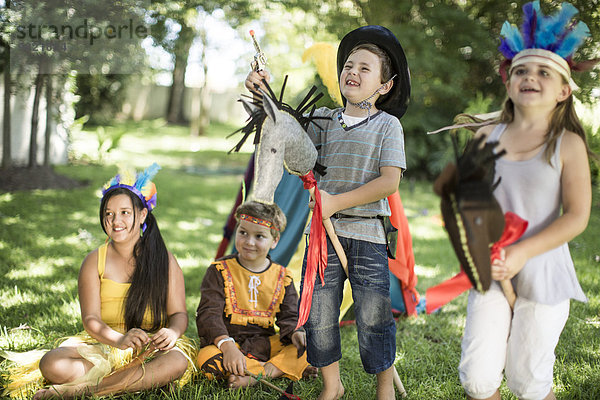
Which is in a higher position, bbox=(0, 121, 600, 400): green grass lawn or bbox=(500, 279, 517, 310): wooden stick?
bbox=(500, 279, 517, 310): wooden stick

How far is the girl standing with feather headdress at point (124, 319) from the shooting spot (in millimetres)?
2355

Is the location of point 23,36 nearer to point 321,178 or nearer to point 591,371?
point 321,178

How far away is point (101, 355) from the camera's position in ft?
7.97

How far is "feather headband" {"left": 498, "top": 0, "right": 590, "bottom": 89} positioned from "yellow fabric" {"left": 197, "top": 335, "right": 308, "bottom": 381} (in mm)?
1733

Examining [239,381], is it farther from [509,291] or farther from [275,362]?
[509,291]

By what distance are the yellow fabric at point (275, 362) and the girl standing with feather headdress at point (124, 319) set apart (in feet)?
0.27

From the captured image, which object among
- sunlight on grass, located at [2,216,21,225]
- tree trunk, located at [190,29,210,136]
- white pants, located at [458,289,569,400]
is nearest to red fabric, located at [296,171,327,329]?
white pants, located at [458,289,569,400]

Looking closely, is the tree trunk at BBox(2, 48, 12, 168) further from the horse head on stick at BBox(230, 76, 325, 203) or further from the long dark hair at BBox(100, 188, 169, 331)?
the horse head on stick at BBox(230, 76, 325, 203)

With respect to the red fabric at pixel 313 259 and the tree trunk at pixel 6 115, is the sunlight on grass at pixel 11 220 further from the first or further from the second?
the red fabric at pixel 313 259

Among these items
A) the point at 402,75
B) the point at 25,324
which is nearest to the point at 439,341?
the point at 402,75

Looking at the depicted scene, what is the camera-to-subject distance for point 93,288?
8.27ft

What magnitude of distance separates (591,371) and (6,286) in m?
3.56

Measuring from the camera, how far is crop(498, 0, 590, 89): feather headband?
5.58ft

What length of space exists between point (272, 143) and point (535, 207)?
0.89m
